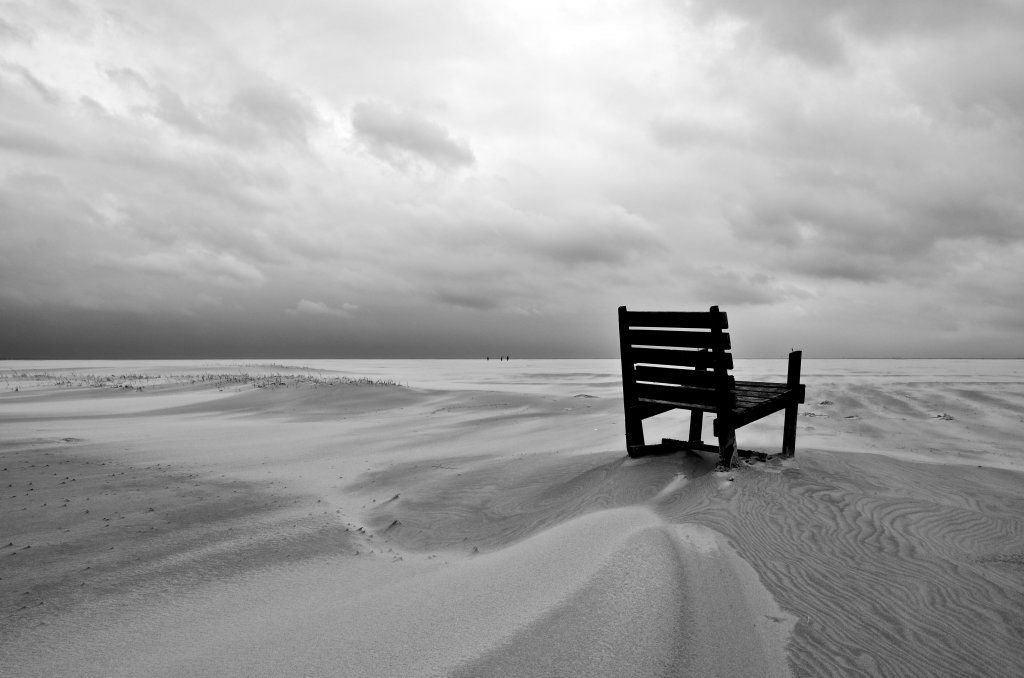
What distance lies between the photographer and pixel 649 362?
619 cm

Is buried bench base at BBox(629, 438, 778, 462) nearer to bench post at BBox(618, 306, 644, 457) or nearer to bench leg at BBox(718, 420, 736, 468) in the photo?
bench post at BBox(618, 306, 644, 457)

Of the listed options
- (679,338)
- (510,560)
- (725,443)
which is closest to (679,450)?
(725,443)

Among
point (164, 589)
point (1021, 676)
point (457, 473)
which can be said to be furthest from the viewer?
point (457, 473)

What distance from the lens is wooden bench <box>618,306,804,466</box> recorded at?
5590 millimetres

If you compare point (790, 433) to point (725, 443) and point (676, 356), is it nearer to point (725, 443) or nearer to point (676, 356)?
point (725, 443)

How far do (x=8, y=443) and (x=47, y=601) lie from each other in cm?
661

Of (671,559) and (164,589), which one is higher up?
(671,559)

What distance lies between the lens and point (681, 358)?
5.87 metres

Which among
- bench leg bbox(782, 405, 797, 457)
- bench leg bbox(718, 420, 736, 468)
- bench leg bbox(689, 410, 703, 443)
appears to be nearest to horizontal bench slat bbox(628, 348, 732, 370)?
bench leg bbox(718, 420, 736, 468)

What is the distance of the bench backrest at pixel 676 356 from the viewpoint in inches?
219

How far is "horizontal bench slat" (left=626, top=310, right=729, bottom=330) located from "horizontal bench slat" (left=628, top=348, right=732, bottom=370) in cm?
30

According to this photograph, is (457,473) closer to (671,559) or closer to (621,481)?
(621,481)

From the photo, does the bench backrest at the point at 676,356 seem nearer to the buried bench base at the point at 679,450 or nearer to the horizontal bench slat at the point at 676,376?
the horizontal bench slat at the point at 676,376

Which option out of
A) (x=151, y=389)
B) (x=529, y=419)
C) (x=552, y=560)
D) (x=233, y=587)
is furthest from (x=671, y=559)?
(x=151, y=389)
